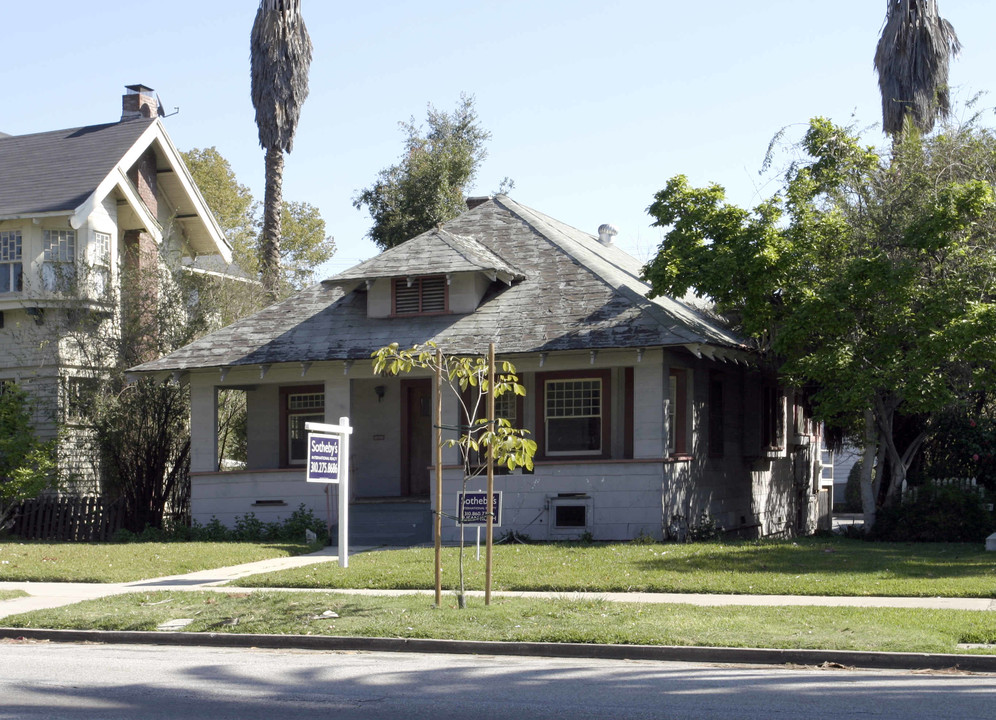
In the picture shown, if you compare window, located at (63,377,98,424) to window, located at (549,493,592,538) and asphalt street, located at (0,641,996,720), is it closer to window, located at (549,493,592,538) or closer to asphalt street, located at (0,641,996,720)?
window, located at (549,493,592,538)

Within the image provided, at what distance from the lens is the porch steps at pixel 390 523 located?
21.5 meters

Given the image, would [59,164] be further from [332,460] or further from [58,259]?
[332,460]

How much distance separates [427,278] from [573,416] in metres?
3.85

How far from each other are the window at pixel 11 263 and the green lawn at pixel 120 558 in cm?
707

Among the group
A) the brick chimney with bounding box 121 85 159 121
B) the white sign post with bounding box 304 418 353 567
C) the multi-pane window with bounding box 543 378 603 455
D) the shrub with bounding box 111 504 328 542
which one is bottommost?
the shrub with bounding box 111 504 328 542

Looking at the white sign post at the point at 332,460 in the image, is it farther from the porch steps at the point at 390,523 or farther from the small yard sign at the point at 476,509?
the porch steps at the point at 390,523

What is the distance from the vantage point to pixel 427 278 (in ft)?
74.3

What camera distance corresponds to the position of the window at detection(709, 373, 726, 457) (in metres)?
23.8

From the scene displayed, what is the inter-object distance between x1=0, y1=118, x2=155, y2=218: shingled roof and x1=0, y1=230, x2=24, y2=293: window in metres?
0.60

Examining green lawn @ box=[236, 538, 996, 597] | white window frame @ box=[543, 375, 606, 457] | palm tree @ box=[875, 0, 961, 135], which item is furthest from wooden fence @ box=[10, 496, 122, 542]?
palm tree @ box=[875, 0, 961, 135]

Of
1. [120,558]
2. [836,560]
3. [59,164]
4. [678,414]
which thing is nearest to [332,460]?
[120,558]

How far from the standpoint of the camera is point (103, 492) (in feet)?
82.8

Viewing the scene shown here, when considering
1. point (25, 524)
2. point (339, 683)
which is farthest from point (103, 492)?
point (339, 683)

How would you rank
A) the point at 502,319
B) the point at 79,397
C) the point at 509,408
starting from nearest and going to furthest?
the point at 502,319, the point at 509,408, the point at 79,397
